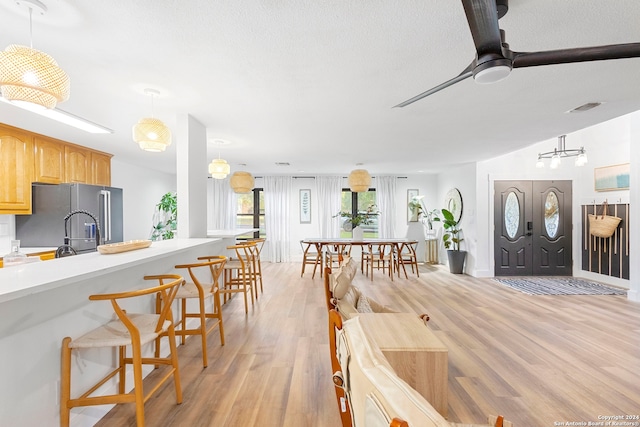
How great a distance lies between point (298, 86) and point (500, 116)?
242 cm

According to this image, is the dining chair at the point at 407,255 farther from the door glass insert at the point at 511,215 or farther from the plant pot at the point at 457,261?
the door glass insert at the point at 511,215

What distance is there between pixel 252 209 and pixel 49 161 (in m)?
4.84

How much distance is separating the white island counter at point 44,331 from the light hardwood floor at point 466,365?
0.41m

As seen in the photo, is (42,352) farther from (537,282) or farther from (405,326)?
(537,282)

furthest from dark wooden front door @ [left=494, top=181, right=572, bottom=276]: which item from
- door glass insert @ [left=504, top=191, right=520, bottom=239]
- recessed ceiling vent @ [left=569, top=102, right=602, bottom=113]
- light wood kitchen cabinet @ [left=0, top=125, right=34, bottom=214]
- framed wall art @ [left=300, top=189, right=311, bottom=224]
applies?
light wood kitchen cabinet @ [left=0, top=125, right=34, bottom=214]

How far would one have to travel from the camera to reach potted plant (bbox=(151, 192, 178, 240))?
697 cm

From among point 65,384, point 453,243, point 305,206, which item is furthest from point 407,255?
point 65,384

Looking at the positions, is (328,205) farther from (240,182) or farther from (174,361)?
(174,361)

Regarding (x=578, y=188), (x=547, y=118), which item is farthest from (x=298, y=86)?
(x=578, y=188)

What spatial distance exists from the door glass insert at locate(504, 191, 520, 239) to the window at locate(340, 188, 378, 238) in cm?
323

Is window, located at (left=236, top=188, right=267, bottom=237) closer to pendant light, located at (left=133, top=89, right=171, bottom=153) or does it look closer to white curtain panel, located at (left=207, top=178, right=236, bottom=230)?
white curtain panel, located at (left=207, top=178, right=236, bottom=230)

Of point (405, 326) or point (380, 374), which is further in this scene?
point (405, 326)

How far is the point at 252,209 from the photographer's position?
8.73 m

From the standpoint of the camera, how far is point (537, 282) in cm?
583
